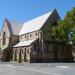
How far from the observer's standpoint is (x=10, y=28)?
7138 centimetres

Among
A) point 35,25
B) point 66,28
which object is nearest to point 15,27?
point 35,25

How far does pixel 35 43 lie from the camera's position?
193 ft

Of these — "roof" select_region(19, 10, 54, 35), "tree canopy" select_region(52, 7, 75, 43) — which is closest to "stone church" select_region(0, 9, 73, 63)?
"roof" select_region(19, 10, 54, 35)

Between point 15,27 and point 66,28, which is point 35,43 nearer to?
point 66,28

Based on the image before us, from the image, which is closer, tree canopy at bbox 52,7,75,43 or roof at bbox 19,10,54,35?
tree canopy at bbox 52,7,75,43

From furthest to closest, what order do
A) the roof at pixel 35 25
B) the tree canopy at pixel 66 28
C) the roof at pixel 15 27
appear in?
the roof at pixel 15 27
the roof at pixel 35 25
the tree canopy at pixel 66 28

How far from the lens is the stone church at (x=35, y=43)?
58.7 meters

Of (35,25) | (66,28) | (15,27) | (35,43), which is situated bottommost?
(35,43)

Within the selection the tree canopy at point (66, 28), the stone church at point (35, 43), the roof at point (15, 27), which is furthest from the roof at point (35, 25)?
the tree canopy at point (66, 28)

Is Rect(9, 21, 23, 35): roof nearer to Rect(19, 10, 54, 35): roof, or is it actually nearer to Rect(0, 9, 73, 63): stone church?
Rect(0, 9, 73, 63): stone church

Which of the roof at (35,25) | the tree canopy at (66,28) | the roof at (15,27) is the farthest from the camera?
the roof at (15,27)

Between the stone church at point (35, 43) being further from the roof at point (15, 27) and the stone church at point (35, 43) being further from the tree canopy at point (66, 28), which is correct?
the tree canopy at point (66, 28)

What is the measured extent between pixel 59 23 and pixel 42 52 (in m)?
9.09

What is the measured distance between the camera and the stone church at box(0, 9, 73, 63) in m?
58.7
